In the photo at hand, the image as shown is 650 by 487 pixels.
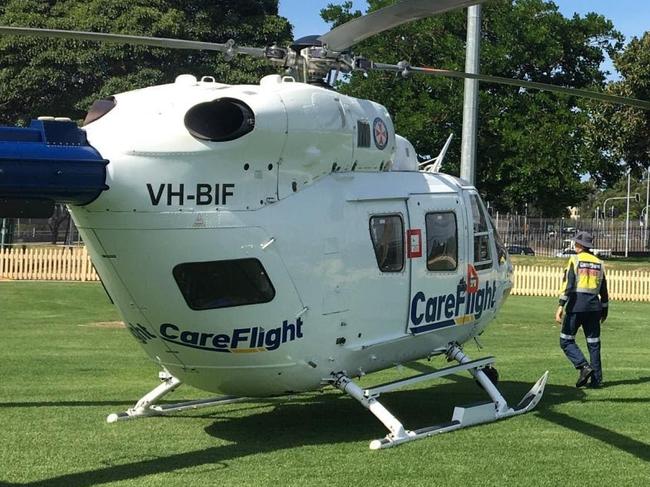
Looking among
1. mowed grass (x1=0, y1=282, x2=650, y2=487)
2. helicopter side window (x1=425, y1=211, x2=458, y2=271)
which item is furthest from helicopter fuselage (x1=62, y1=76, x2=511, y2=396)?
mowed grass (x1=0, y1=282, x2=650, y2=487)

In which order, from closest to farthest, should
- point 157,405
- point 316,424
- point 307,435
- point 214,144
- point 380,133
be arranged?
point 214,144
point 307,435
point 380,133
point 316,424
point 157,405

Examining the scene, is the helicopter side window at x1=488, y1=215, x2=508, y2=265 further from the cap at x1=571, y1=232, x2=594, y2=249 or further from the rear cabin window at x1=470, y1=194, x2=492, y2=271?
the cap at x1=571, y1=232, x2=594, y2=249

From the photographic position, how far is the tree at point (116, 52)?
36.8 metres

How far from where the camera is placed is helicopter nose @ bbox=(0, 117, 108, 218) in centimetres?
665

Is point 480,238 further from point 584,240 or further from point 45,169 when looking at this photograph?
point 45,169

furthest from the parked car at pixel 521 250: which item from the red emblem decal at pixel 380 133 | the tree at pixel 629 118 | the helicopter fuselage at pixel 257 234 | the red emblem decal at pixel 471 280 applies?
the red emblem decal at pixel 380 133

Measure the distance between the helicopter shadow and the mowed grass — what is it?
0.02m

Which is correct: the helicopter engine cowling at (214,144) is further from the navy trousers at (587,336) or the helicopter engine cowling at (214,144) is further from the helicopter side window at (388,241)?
the navy trousers at (587,336)

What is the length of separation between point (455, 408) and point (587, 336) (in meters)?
3.37

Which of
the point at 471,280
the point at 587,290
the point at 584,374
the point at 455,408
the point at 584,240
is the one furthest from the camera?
the point at 584,240

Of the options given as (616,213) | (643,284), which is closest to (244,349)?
(643,284)

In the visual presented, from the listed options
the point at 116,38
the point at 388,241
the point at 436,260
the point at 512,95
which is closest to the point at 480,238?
the point at 436,260

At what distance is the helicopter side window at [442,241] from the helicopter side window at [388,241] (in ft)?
1.53

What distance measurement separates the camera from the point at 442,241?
951 centimetres
